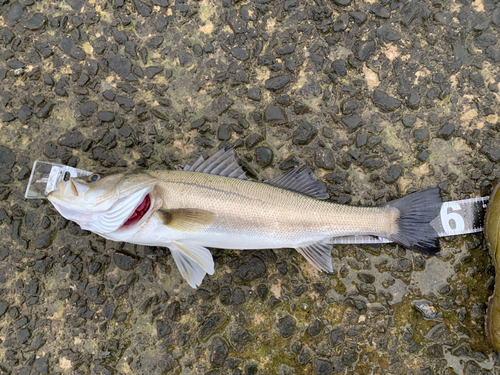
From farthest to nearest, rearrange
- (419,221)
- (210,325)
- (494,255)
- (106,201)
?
(210,325), (494,255), (419,221), (106,201)

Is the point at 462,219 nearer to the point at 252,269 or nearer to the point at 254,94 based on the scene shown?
the point at 252,269

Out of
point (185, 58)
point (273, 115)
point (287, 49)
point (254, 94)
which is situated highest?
point (287, 49)

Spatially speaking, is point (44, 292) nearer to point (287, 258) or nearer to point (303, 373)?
point (287, 258)

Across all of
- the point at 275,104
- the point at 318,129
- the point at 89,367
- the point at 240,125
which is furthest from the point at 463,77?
the point at 89,367

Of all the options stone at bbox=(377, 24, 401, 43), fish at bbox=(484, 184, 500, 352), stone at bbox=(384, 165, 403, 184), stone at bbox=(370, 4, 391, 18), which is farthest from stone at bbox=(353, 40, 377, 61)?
fish at bbox=(484, 184, 500, 352)

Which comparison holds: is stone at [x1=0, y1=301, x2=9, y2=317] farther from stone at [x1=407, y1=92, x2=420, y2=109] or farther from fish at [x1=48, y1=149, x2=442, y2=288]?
stone at [x1=407, y1=92, x2=420, y2=109]

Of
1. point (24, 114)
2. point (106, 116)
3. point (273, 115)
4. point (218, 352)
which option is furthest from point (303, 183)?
point (24, 114)

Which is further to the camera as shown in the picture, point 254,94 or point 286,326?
point 254,94
